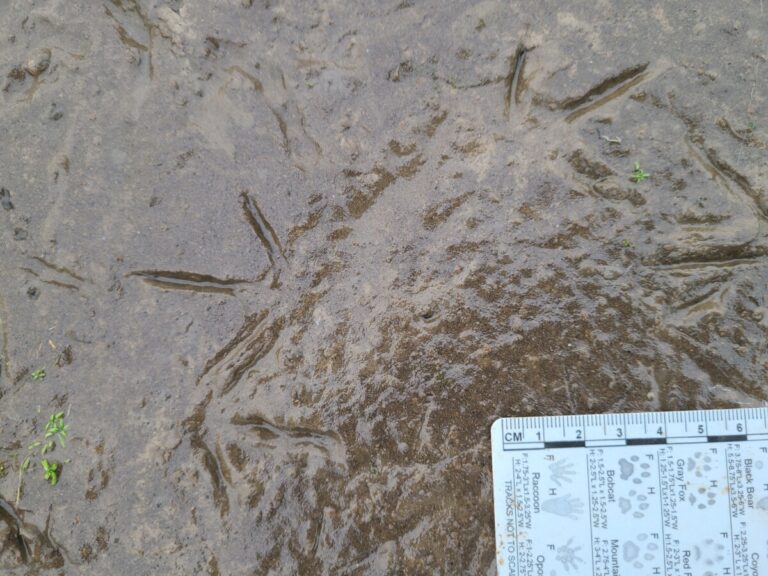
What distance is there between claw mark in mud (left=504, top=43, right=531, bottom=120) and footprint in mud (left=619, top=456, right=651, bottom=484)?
1631 mm

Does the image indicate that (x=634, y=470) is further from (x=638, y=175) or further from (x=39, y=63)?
(x=39, y=63)

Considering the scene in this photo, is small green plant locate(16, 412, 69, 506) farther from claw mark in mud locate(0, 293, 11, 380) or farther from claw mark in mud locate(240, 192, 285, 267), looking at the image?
claw mark in mud locate(240, 192, 285, 267)

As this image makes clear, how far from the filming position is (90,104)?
8.44 feet

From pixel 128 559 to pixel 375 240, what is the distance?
5.90 ft

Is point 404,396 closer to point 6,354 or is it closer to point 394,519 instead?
point 394,519

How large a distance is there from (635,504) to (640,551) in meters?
0.18

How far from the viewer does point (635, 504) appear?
7.38 ft

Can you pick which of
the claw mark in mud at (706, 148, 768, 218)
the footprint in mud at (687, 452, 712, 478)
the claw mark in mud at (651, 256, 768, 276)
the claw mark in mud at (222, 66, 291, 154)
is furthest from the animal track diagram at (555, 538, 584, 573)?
the claw mark in mud at (222, 66, 291, 154)

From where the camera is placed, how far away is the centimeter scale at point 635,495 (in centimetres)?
222

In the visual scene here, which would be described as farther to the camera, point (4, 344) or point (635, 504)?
point (4, 344)

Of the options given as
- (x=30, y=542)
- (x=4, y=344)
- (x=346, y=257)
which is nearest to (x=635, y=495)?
(x=346, y=257)

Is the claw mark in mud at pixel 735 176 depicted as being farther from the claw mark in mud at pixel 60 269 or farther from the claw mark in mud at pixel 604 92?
the claw mark in mud at pixel 60 269

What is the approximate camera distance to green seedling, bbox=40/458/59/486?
2445 mm

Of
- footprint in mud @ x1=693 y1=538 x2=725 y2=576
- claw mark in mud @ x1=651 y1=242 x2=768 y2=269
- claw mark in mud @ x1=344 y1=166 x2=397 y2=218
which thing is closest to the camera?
footprint in mud @ x1=693 y1=538 x2=725 y2=576
